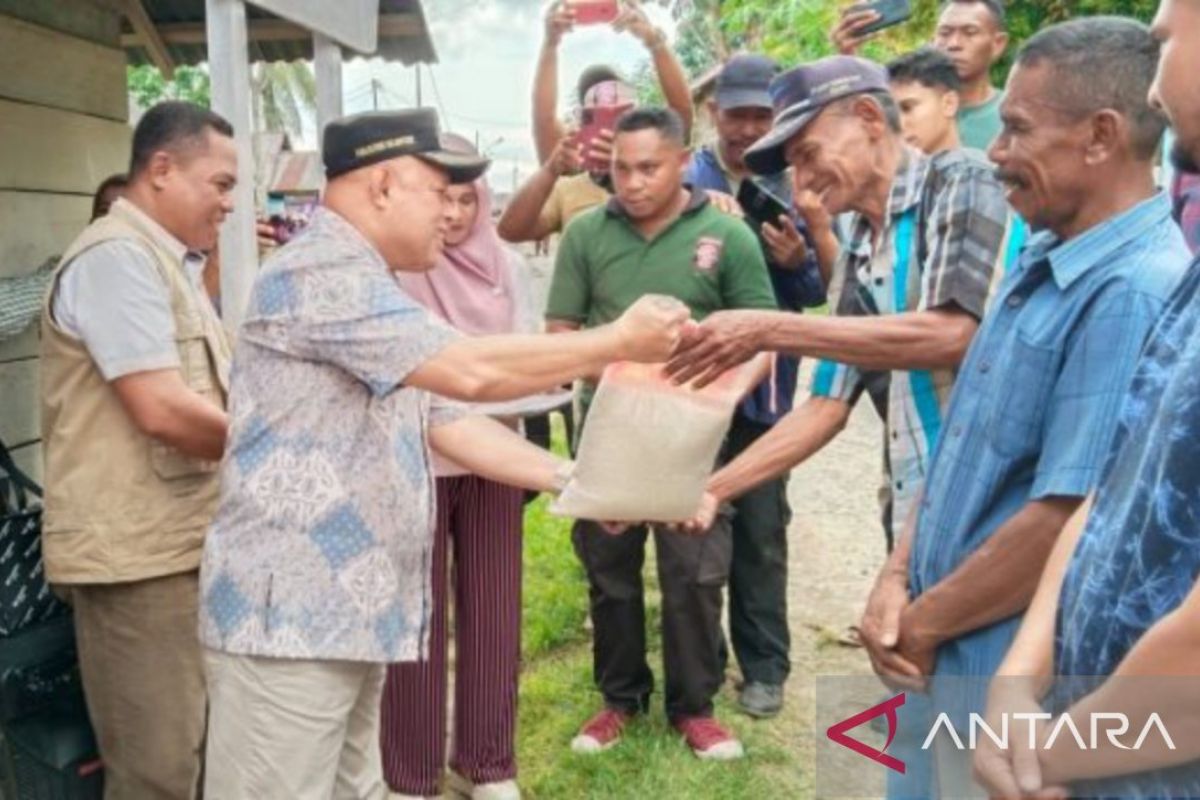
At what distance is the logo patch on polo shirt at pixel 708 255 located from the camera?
140 inches

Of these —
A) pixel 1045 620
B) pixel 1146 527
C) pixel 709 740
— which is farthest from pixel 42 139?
pixel 1146 527

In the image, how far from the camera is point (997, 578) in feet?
5.96

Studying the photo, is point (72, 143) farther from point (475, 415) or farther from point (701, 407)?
point (701, 407)

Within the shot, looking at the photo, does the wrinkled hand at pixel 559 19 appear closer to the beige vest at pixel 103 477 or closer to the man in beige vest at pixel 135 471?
the man in beige vest at pixel 135 471

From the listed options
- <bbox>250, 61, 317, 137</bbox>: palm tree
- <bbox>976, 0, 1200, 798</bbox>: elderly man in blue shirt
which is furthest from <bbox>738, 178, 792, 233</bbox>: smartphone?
<bbox>250, 61, 317, 137</bbox>: palm tree

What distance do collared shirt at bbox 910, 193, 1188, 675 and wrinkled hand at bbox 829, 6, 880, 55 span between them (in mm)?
2454

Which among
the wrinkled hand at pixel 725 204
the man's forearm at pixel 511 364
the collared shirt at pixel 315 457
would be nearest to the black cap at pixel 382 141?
the collared shirt at pixel 315 457

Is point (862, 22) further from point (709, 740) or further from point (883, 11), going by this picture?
point (709, 740)

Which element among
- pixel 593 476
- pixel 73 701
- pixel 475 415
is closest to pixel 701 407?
pixel 593 476

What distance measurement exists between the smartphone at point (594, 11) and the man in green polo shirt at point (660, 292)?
2.84ft

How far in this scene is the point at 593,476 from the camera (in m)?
2.46

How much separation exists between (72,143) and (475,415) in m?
2.70

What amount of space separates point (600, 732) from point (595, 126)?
210 centimetres

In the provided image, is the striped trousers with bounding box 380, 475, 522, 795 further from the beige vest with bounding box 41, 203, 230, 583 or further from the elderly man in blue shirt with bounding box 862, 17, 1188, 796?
the elderly man in blue shirt with bounding box 862, 17, 1188, 796
